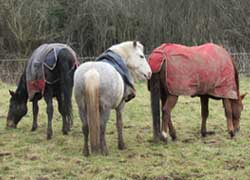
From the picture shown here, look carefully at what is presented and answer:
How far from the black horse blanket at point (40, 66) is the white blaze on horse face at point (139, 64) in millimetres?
1204

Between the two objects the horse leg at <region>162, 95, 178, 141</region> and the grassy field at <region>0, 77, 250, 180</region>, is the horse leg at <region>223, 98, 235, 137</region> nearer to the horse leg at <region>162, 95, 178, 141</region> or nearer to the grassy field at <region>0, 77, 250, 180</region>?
the grassy field at <region>0, 77, 250, 180</region>

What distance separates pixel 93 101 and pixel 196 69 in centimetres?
180

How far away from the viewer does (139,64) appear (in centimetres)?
684

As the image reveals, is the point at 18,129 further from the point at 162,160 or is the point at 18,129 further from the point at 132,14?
the point at 132,14

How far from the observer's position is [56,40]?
16.8m

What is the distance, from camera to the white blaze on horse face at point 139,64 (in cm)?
675

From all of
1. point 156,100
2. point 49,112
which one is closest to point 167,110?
point 156,100

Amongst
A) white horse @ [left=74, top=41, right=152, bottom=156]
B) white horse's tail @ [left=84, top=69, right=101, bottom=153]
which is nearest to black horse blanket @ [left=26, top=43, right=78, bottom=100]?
white horse @ [left=74, top=41, right=152, bottom=156]

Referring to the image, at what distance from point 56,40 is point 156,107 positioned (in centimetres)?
1045

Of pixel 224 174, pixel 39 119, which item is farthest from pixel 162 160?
pixel 39 119

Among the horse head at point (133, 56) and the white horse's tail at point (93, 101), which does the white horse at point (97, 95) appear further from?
the horse head at point (133, 56)

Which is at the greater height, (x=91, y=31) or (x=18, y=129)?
(x=91, y=31)

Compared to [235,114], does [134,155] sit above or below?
below

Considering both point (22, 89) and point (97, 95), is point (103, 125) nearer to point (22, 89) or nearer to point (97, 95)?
point (97, 95)
